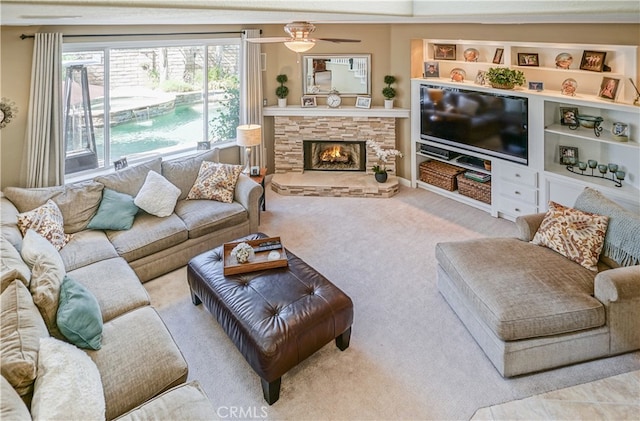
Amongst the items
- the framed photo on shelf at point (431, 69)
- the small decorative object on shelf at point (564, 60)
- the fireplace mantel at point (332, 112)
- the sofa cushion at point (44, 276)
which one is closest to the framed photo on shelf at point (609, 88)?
the small decorative object on shelf at point (564, 60)

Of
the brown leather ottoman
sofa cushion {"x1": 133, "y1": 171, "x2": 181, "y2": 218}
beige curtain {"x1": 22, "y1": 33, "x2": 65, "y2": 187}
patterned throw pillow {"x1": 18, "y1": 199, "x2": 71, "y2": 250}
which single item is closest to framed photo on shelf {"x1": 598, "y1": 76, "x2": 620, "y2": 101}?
the brown leather ottoman

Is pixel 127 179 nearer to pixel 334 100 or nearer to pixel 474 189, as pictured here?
pixel 334 100

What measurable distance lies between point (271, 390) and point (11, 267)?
1688 mm

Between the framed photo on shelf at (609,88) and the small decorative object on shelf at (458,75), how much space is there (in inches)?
65.3

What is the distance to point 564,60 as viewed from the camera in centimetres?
461

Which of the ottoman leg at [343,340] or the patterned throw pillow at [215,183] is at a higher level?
the patterned throw pillow at [215,183]

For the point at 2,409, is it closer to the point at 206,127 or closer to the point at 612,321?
the point at 612,321

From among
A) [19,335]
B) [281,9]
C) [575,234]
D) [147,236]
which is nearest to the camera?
[281,9]

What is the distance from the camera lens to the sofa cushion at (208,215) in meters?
4.22

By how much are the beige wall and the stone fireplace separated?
0.24 metres

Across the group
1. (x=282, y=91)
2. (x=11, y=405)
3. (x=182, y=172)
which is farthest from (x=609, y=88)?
(x=11, y=405)

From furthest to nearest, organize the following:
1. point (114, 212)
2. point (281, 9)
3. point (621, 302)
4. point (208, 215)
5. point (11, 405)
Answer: point (208, 215)
point (114, 212)
point (621, 302)
point (281, 9)
point (11, 405)

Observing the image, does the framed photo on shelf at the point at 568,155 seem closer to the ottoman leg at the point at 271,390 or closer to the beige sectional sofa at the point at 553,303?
the beige sectional sofa at the point at 553,303

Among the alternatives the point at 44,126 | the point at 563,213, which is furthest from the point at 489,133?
the point at 44,126
